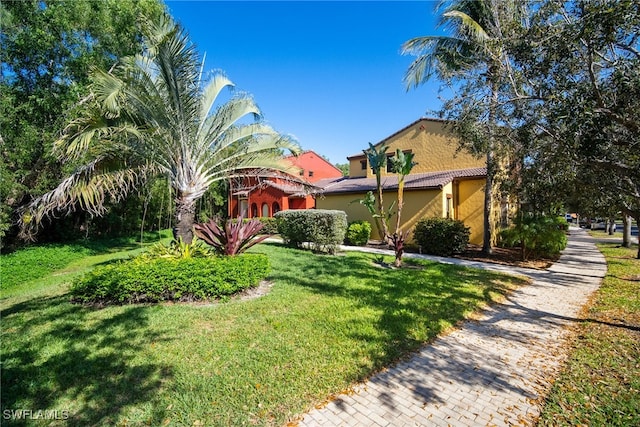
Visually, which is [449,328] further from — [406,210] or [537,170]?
[406,210]

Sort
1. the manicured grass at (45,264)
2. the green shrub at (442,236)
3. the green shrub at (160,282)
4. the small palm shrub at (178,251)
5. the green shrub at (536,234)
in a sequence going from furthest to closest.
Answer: the green shrub at (442,236), the green shrub at (536,234), the manicured grass at (45,264), the small palm shrub at (178,251), the green shrub at (160,282)

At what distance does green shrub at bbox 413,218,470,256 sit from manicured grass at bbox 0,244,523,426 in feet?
19.3

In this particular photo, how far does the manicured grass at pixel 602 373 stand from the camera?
9.70ft

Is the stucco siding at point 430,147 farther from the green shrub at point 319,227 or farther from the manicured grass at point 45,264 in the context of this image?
the manicured grass at point 45,264

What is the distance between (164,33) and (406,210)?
1364 cm

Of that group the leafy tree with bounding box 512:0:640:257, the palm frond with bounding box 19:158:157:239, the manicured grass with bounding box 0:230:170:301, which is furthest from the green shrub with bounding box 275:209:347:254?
the leafy tree with bounding box 512:0:640:257

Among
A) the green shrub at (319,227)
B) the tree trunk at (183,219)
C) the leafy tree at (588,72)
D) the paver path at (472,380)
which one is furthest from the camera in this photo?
the green shrub at (319,227)

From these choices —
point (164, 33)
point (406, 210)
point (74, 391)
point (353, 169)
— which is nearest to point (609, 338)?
point (74, 391)

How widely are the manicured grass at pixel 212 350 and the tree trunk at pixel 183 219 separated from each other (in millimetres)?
2390

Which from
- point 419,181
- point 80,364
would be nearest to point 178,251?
point 80,364

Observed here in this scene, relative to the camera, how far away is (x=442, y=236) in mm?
12977

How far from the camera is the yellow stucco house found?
1506 cm

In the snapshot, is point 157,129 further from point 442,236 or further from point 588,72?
point 442,236

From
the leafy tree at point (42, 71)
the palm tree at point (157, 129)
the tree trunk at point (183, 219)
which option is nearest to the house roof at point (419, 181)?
the palm tree at point (157, 129)
